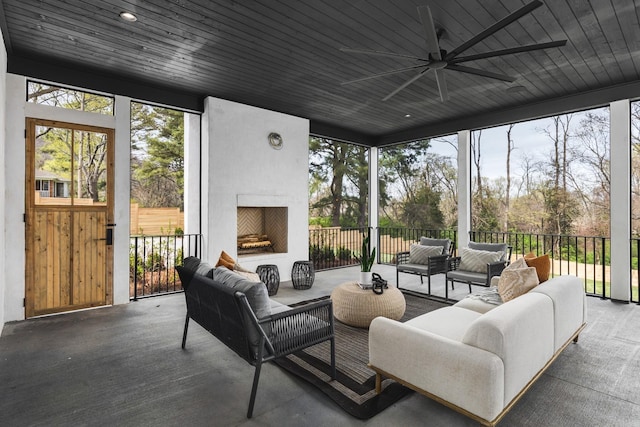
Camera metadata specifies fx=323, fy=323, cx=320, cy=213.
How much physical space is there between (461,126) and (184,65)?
473 centimetres

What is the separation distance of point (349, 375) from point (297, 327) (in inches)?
23.0

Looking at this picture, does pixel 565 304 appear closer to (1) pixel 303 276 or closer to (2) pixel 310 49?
(2) pixel 310 49

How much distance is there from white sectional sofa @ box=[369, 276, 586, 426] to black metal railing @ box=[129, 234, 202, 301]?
3698 mm

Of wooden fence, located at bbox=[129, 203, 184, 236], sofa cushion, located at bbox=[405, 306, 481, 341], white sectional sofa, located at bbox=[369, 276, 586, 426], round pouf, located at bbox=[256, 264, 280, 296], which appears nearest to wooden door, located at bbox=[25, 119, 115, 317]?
round pouf, located at bbox=[256, 264, 280, 296]

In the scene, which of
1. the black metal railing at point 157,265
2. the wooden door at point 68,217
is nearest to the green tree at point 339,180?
the black metal railing at point 157,265

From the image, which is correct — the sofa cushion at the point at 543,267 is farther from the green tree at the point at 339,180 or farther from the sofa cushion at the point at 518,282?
the green tree at the point at 339,180

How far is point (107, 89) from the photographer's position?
4121mm

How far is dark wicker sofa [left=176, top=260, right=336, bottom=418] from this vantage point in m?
2.00

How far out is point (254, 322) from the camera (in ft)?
6.41

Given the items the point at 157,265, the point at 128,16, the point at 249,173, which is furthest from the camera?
the point at 157,265

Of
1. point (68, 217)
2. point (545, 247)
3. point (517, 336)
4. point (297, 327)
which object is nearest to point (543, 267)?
point (517, 336)

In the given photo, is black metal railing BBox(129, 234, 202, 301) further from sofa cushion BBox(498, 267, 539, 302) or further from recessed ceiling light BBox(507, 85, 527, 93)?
recessed ceiling light BBox(507, 85, 527, 93)

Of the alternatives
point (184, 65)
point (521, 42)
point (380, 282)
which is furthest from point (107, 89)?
point (521, 42)

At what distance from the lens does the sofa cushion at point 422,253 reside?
4973mm
